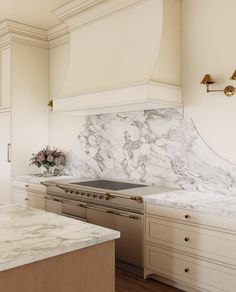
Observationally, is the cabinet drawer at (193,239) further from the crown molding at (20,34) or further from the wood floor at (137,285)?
the crown molding at (20,34)

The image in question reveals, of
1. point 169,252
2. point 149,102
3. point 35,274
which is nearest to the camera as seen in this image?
point 35,274

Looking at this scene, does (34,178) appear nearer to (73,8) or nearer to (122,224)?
(122,224)

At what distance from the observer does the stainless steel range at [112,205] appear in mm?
3412

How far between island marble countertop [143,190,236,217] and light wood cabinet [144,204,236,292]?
5 centimetres

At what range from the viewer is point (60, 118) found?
553cm

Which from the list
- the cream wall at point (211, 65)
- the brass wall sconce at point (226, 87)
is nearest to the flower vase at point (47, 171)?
the cream wall at point (211, 65)

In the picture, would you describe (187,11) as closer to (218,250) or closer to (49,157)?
(218,250)

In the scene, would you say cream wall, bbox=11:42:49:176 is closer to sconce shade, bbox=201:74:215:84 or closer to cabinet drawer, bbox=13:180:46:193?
cabinet drawer, bbox=13:180:46:193

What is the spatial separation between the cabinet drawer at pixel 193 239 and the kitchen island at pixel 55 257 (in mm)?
1230

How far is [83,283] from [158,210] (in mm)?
1556

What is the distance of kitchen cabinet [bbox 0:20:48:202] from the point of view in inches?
208

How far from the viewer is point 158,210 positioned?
3.21 metres

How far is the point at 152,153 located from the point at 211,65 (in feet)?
4.02

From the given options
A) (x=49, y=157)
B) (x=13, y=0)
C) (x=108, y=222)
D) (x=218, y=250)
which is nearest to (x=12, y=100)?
(x=49, y=157)
